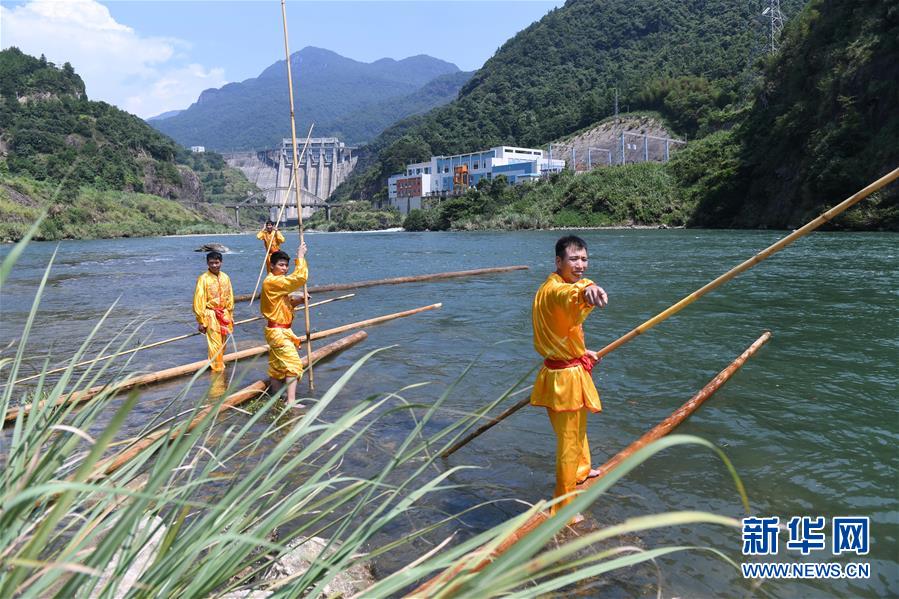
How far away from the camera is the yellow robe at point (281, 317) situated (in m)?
6.67

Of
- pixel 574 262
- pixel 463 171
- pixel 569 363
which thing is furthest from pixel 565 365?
pixel 463 171

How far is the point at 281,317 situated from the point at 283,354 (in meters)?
0.45

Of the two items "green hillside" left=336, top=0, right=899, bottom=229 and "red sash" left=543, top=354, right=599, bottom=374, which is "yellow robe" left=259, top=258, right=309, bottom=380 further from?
"green hillside" left=336, top=0, right=899, bottom=229

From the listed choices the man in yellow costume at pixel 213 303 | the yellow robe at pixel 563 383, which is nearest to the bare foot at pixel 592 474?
the yellow robe at pixel 563 383

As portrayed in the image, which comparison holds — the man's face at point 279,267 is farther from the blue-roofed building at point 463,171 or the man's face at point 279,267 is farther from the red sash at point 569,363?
the blue-roofed building at point 463,171

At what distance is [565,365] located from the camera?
425 cm

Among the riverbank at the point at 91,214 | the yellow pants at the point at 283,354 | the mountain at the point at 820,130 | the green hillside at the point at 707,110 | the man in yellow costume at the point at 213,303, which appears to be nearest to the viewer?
the yellow pants at the point at 283,354

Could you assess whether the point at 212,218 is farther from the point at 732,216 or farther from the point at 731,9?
the point at 731,9

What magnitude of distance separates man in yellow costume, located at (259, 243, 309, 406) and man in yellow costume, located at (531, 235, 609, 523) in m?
3.31

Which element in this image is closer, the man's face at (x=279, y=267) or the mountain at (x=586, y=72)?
the man's face at (x=279, y=267)

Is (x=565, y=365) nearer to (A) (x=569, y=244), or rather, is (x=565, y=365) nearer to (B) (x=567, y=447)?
(B) (x=567, y=447)

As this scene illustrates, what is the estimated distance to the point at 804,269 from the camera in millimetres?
18938

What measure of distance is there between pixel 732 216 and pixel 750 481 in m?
45.2

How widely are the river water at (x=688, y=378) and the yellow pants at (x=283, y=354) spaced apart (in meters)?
0.98
